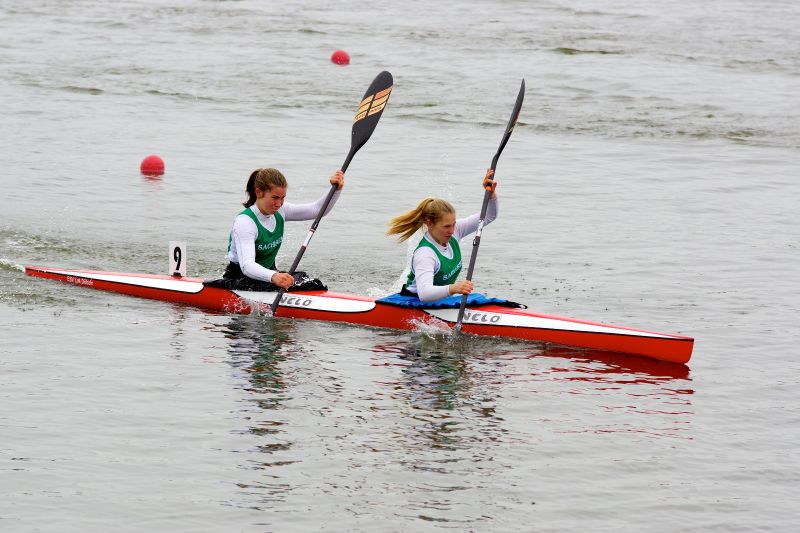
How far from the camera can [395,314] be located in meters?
10.3

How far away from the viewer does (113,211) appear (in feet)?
50.7

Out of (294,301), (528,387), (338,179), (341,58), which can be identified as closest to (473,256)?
(338,179)

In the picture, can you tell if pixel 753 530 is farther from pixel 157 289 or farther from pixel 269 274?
pixel 157 289

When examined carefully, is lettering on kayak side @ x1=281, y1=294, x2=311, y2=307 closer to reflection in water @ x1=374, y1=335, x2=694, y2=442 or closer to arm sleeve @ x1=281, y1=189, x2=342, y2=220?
arm sleeve @ x1=281, y1=189, x2=342, y2=220

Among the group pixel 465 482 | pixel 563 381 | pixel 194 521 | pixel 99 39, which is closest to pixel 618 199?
pixel 563 381

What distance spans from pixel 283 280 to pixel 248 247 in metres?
0.48

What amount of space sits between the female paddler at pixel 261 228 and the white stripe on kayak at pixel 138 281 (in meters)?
0.56

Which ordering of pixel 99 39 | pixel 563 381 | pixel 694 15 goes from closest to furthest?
pixel 563 381
pixel 99 39
pixel 694 15

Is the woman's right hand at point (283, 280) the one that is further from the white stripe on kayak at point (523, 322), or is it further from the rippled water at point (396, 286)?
the white stripe on kayak at point (523, 322)

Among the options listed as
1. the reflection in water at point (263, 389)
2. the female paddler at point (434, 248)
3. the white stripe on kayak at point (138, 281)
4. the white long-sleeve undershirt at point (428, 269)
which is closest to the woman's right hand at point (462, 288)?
the female paddler at point (434, 248)

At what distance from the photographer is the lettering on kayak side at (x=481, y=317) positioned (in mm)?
10055

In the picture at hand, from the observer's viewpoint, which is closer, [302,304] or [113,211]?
[302,304]

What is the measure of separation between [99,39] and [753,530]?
83.1ft

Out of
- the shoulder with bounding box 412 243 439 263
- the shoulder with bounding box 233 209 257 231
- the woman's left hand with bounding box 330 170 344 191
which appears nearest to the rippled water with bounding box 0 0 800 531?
the shoulder with bounding box 412 243 439 263
